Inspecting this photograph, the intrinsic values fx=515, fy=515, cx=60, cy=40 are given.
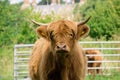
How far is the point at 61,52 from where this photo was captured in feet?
25.2

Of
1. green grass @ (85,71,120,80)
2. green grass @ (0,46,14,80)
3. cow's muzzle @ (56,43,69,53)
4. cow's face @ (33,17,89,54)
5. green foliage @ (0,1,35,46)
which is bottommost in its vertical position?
green grass @ (0,46,14,80)

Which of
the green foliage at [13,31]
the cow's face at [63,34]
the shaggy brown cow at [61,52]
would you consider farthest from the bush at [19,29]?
the cow's face at [63,34]

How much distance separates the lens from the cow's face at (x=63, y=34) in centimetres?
759

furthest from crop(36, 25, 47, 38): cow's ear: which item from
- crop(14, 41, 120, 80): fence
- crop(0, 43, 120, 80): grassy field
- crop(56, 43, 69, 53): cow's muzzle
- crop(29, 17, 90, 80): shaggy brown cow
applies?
crop(14, 41, 120, 80): fence

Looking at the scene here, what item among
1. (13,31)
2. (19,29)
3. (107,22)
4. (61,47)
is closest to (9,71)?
(61,47)

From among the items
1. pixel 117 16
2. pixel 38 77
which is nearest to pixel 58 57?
pixel 38 77

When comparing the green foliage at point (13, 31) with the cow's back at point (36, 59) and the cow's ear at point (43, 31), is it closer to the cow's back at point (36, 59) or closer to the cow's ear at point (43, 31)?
the cow's back at point (36, 59)

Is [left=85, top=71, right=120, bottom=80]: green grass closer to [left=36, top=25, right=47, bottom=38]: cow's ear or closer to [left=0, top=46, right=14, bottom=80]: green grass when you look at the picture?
[left=0, top=46, right=14, bottom=80]: green grass

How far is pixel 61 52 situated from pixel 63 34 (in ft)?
0.89

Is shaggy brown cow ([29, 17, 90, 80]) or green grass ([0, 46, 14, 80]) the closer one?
A: shaggy brown cow ([29, 17, 90, 80])

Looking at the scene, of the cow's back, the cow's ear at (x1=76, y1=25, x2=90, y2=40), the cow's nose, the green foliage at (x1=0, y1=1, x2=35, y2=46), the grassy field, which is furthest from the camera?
the green foliage at (x1=0, y1=1, x2=35, y2=46)

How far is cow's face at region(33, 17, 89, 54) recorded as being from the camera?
7.59 metres

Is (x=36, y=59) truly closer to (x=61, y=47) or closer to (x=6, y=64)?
(x=61, y=47)

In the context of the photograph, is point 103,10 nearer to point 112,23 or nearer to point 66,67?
point 112,23
